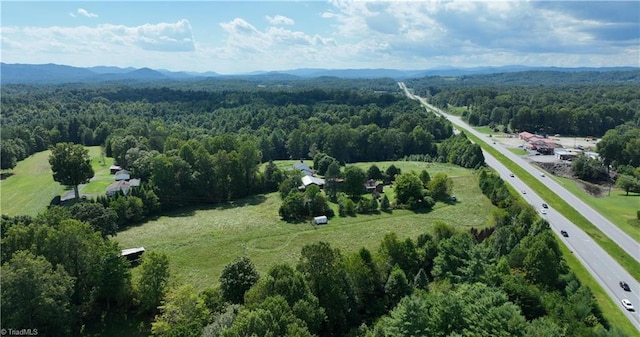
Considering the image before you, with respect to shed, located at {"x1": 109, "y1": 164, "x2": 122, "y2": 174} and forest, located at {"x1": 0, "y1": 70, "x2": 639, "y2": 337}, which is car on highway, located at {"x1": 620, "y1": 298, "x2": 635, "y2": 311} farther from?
shed, located at {"x1": 109, "y1": 164, "x2": 122, "y2": 174}

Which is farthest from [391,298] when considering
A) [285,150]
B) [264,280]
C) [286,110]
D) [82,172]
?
[286,110]

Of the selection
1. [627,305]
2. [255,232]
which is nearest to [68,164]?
[255,232]

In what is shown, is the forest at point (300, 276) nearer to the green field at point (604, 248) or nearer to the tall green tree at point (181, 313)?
the tall green tree at point (181, 313)

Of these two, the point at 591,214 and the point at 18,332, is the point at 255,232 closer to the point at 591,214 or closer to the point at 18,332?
the point at 18,332

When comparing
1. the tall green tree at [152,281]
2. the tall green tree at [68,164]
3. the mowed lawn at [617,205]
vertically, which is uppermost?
the tall green tree at [68,164]

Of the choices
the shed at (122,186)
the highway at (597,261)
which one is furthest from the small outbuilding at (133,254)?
the highway at (597,261)
